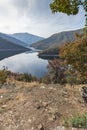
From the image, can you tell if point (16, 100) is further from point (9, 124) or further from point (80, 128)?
point (80, 128)

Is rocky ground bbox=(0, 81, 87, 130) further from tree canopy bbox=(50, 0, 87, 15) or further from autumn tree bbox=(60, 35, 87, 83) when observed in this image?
autumn tree bbox=(60, 35, 87, 83)

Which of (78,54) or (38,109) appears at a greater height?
(78,54)

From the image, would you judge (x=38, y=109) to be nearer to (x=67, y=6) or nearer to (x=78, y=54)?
(x=67, y=6)

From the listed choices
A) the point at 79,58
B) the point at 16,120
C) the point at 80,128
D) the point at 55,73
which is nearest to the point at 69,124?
the point at 80,128

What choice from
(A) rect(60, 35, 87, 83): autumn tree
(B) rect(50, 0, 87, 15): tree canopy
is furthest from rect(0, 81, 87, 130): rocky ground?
(A) rect(60, 35, 87, 83): autumn tree

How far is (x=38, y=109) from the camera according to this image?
13.4m

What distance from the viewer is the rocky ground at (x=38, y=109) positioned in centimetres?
1204

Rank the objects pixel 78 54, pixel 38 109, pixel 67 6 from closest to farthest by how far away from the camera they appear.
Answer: pixel 67 6
pixel 38 109
pixel 78 54

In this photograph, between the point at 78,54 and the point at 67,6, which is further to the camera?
the point at 78,54

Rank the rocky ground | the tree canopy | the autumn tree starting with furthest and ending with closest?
the autumn tree
the rocky ground
the tree canopy

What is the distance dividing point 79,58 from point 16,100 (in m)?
26.1

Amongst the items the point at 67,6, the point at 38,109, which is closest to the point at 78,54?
the point at 38,109

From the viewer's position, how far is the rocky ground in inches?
474

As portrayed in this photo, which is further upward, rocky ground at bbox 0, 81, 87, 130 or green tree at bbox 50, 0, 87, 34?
green tree at bbox 50, 0, 87, 34
